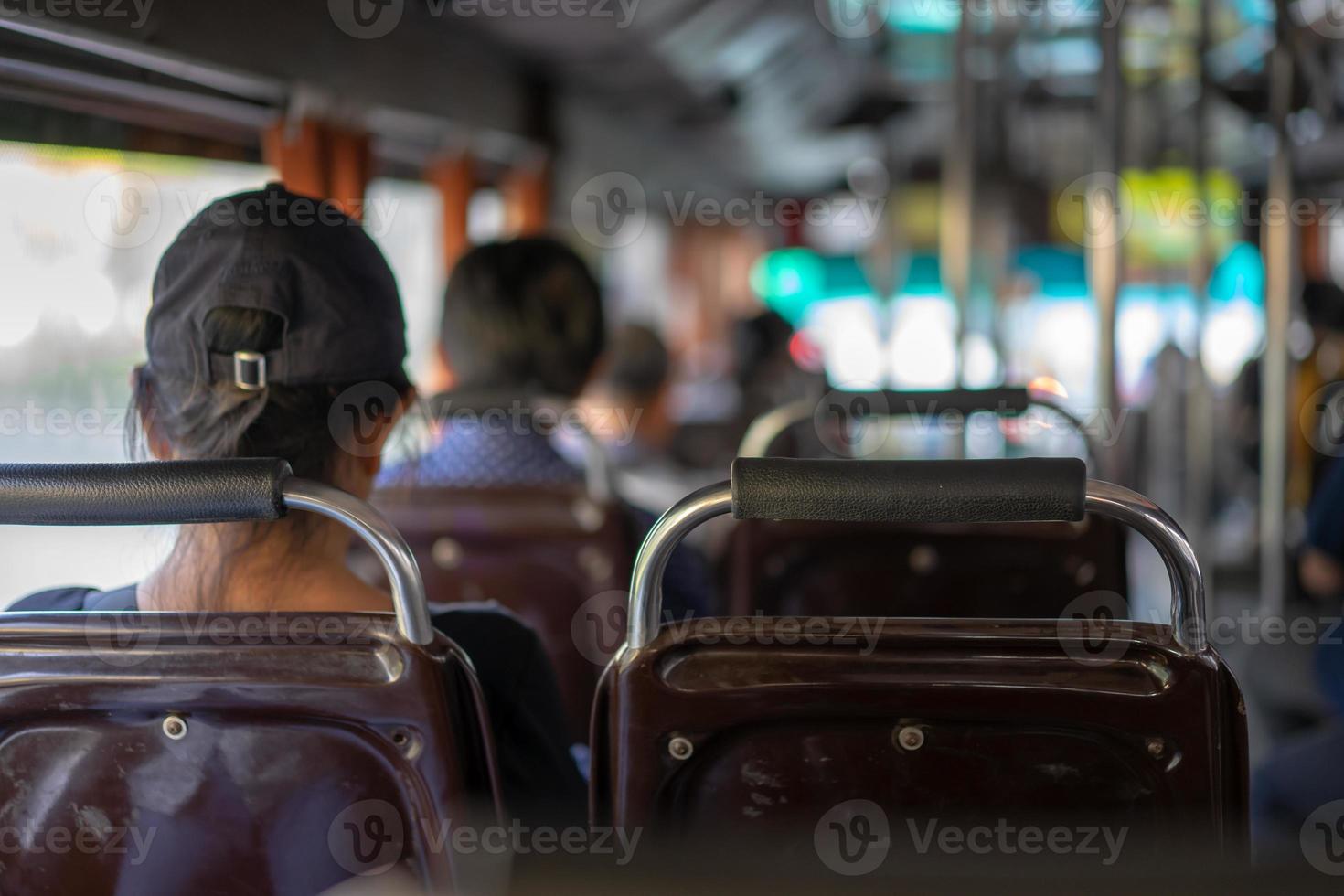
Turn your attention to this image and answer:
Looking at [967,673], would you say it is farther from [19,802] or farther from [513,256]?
[513,256]

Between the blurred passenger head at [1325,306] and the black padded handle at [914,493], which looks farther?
the blurred passenger head at [1325,306]

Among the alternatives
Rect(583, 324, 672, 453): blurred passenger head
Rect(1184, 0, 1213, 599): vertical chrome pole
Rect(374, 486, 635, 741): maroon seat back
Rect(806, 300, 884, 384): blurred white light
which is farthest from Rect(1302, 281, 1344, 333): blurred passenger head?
Rect(806, 300, 884, 384): blurred white light

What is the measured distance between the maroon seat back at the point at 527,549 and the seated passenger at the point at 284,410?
702mm

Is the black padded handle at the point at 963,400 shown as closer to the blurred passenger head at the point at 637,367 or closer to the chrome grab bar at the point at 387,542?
the chrome grab bar at the point at 387,542

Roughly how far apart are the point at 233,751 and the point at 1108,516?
69 centimetres

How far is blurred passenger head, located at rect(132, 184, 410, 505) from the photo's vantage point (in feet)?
3.72

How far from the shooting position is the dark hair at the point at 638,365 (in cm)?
443

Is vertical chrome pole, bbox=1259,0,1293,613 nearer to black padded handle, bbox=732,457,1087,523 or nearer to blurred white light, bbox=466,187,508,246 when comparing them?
black padded handle, bbox=732,457,1087,523

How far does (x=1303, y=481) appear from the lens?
611cm

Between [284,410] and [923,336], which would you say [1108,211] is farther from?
[923,336]

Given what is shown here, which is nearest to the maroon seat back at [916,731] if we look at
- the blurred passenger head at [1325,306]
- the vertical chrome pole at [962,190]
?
the vertical chrome pole at [962,190]

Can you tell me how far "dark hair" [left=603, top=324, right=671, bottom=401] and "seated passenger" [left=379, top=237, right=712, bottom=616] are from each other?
76.2 inches

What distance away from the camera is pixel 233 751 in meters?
0.96

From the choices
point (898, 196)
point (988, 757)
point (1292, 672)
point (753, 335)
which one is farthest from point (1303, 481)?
point (988, 757)
